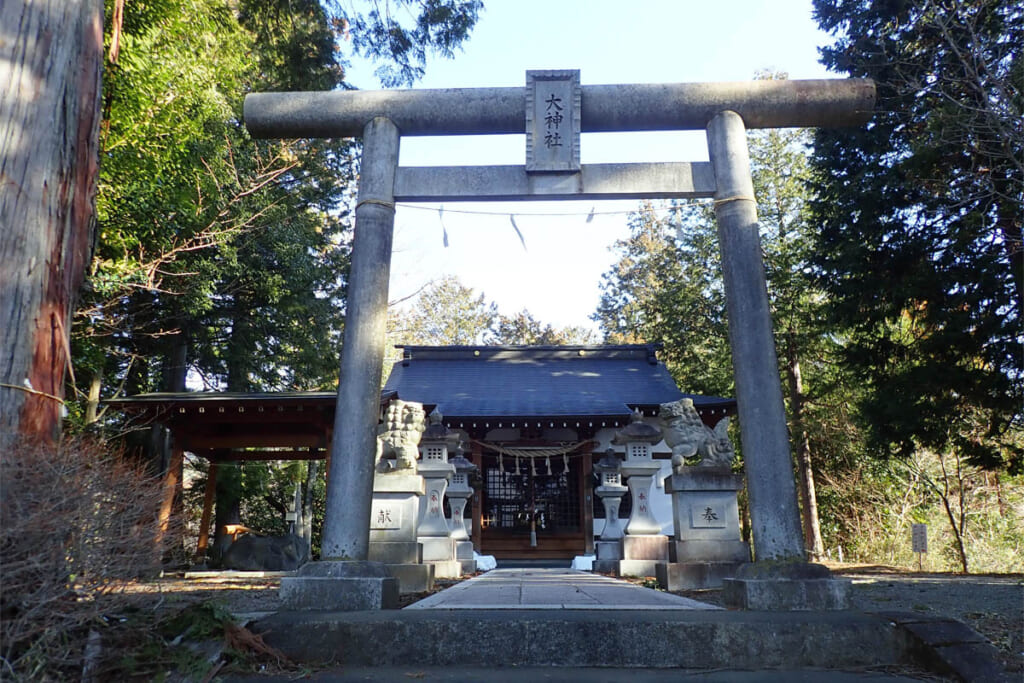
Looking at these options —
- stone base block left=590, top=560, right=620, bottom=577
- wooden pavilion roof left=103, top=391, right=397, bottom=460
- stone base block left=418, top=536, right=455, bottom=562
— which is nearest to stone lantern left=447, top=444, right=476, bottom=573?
stone base block left=418, top=536, right=455, bottom=562

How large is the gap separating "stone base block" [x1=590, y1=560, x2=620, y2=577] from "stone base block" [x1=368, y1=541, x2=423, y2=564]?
4.59 meters

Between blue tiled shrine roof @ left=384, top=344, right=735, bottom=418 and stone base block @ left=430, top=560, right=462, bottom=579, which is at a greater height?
blue tiled shrine roof @ left=384, top=344, right=735, bottom=418

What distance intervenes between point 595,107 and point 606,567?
8.50m

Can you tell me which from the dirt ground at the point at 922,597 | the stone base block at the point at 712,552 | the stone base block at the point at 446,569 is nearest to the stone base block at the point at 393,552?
the dirt ground at the point at 922,597

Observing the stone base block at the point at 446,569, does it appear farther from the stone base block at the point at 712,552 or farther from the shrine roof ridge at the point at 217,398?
the stone base block at the point at 712,552

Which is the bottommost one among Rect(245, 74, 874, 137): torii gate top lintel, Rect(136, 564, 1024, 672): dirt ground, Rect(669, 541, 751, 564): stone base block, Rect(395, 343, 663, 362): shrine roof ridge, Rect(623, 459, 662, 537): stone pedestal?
Rect(136, 564, 1024, 672): dirt ground

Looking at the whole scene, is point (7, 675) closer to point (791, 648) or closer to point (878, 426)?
point (791, 648)

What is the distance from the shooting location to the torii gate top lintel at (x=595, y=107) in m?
5.72

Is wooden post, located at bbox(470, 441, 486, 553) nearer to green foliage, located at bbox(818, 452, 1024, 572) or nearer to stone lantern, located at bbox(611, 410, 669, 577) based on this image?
Result: stone lantern, located at bbox(611, 410, 669, 577)

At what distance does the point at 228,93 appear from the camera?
13203 mm

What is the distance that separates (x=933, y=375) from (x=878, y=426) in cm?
127

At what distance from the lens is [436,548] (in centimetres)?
1018

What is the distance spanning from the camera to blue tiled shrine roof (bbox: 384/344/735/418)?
1661 cm

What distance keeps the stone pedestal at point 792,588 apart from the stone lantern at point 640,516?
5709 millimetres
